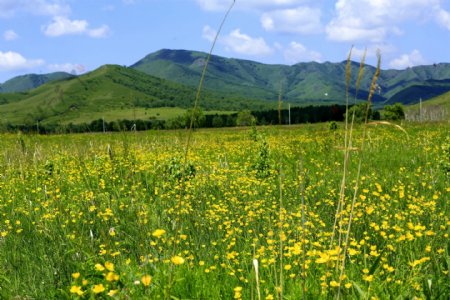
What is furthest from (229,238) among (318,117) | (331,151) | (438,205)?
(318,117)

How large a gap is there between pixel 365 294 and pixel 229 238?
2390 mm

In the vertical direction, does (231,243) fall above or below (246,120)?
below

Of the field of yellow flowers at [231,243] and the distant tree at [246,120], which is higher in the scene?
the distant tree at [246,120]

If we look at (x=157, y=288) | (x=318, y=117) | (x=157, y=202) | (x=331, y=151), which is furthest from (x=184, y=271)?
(x=318, y=117)

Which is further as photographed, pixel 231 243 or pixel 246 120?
pixel 246 120

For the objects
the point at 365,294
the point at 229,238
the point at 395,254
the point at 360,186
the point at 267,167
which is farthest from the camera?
the point at 267,167

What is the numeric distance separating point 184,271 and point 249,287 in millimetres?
680

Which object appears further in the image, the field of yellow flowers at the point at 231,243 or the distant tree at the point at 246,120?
the distant tree at the point at 246,120

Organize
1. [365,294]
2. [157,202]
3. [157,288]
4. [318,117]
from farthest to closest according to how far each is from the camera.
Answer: [318,117]
[157,202]
[157,288]
[365,294]

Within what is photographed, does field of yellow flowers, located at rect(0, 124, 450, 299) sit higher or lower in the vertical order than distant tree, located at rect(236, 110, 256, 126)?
lower

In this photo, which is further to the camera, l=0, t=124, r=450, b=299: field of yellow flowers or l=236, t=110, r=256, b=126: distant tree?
l=236, t=110, r=256, b=126: distant tree

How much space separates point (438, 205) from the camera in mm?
6512

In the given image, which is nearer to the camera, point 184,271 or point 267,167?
point 184,271

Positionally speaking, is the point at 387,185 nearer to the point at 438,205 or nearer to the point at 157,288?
the point at 438,205
